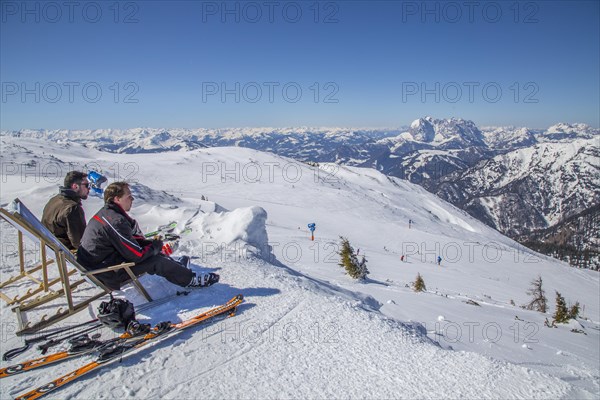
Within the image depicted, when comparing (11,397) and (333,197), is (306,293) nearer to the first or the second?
(11,397)

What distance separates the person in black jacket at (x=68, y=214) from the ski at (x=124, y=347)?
3.38 m

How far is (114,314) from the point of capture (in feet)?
18.8

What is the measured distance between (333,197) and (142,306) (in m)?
62.6

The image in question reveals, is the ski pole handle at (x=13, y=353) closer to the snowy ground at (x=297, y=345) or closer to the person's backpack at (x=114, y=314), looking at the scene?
the snowy ground at (x=297, y=345)

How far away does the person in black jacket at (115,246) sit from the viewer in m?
6.32

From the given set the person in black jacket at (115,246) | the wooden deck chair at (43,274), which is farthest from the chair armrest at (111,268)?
the person in black jacket at (115,246)

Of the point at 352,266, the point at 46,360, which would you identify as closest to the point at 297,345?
the point at 46,360

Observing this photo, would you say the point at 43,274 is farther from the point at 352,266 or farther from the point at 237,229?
the point at 352,266

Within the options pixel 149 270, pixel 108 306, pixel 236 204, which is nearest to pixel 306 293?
pixel 149 270

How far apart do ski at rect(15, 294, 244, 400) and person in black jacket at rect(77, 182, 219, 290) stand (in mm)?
1602

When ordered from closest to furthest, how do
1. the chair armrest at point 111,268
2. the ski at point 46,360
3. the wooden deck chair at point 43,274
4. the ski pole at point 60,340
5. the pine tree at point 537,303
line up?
the ski at point 46,360, the ski pole at point 60,340, the wooden deck chair at point 43,274, the chair armrest at point 111,268, the pine tree at point 537,303

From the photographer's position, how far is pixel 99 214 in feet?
20.9

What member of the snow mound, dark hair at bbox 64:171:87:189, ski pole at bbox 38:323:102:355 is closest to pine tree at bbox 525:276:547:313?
the snow mound

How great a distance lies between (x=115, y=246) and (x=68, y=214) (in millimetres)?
1804
